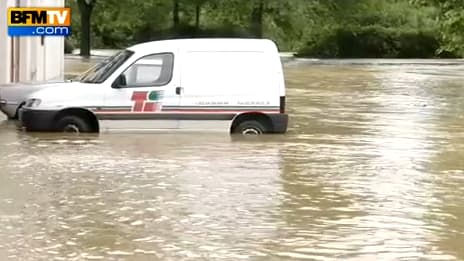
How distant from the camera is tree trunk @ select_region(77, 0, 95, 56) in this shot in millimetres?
55875

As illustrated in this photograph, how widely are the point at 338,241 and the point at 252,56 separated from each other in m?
7.96

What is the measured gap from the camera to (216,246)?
331 inches

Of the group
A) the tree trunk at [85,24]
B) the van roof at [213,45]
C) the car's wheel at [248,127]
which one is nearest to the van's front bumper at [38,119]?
the van roof at [213,45]

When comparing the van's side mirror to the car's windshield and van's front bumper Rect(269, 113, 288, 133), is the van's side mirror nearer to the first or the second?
the car's windshield

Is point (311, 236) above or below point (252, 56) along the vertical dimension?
below

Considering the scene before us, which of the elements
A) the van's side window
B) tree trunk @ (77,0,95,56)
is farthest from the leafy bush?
the van's side window

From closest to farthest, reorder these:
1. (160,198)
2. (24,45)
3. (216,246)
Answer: (216,246)
(160,198)
(24,45)

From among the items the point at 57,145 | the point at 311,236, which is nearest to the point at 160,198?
the point at 311,236

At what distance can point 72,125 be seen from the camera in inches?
640

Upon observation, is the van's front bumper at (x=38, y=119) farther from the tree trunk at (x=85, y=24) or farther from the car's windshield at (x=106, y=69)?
the tree trunk at (x=85, y=24)

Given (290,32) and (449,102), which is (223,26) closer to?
(290,32)

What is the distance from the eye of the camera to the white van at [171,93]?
16062 mm

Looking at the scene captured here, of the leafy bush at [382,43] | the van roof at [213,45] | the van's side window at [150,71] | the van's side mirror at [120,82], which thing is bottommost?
the leafy bush at [382,43]

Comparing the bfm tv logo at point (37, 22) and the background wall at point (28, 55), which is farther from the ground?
the bfm tv logo at point (37, 22)
